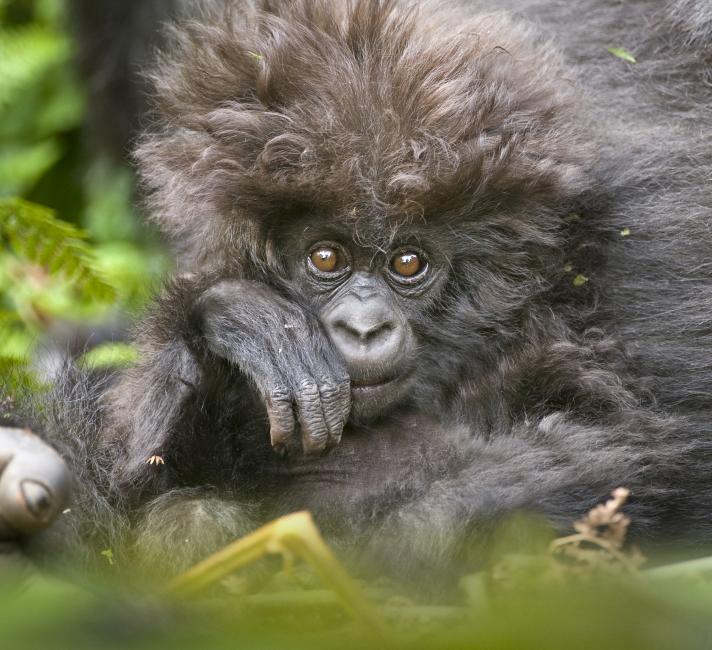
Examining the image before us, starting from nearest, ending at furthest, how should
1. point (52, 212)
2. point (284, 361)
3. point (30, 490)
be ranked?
point (30, 490) → point (284, 361) → point (52, 212)

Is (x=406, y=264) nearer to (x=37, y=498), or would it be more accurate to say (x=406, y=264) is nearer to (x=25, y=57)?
(x=37, y=498)

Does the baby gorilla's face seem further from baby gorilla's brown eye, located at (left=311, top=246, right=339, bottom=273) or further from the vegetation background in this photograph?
the vegetation background

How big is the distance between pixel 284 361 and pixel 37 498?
875mm

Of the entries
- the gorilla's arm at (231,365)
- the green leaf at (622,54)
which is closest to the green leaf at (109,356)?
the gorilla's arm at (231,365)

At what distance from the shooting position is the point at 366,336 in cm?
286

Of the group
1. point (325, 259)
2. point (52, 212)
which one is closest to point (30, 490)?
point (325, 259)

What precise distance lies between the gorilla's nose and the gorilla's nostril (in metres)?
1.01

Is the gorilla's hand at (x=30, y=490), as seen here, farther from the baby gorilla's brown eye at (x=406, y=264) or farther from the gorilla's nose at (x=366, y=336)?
the baby gorilla's brown eye at (x=406, y=264)

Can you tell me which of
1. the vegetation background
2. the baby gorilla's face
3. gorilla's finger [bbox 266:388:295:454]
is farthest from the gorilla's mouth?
the vegetation background

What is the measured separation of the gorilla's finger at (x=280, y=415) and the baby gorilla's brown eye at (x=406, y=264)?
0.53 metres

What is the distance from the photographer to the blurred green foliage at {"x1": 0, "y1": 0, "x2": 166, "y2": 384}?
394 centimetres

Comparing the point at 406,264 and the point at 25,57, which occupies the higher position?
the point at 25,57

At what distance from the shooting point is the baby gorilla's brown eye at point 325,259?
117 inches

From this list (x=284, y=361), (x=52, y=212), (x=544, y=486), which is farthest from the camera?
(x=52, y=212)
